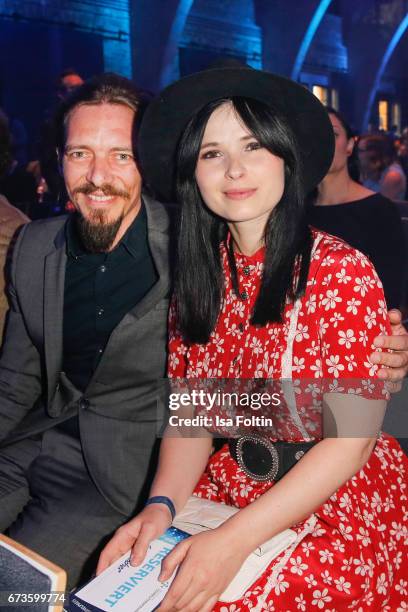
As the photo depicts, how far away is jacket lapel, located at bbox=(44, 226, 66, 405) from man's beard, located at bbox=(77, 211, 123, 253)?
103 millimetres

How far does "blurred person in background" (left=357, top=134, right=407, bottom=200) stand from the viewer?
6.40 metres

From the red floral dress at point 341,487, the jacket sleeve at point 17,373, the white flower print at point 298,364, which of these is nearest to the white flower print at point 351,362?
the red floral dress at point 341,487

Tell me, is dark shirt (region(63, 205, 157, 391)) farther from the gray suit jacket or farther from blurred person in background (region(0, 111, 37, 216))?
blurred person in background (region(0, 111, 37, 216))

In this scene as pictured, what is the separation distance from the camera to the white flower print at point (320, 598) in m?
1.44

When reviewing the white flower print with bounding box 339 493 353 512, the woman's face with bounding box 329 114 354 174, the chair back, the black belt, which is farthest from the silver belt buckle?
the woman's face with bounding box 329 114 354 174

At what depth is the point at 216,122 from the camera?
5.66 ft

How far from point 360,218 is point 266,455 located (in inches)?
87.5

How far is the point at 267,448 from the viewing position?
1.64m

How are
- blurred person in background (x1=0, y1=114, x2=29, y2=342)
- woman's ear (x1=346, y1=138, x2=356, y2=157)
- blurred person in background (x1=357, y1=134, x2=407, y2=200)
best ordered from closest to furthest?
1. blurred person in background (x1=0, y1=114, x2=29, y2=342)
2. woman's ear (x1=346, y1=138, x2=356, y2=157)
3. blurred person in background (x1=357, y1=134, x2=407, y2=200)

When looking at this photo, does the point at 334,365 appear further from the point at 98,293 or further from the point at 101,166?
the point at 101,166

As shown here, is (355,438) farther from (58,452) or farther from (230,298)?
(58,452)

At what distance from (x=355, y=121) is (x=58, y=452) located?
56.6ft

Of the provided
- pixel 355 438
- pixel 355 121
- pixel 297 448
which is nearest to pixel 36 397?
pixel 297 448

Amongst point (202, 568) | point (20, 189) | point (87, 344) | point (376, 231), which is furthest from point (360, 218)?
point (20, 189)
